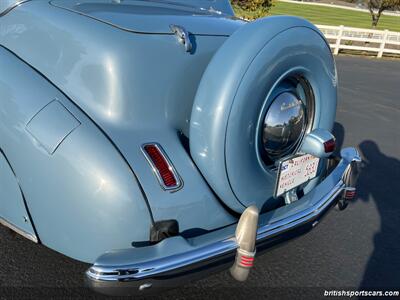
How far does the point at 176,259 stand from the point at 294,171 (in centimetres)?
81

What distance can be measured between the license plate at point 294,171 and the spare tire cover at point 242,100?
0.07m

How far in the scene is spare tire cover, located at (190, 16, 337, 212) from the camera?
169 centimetres

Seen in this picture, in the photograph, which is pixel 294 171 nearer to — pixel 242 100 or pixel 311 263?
pixel 242 100

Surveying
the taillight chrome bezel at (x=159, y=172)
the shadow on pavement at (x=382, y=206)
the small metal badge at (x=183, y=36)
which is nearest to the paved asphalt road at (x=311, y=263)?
the shadow on pavement at (x=382, y=206)

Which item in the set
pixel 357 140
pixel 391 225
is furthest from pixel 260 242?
pixel 357 140

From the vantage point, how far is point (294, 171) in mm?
2059

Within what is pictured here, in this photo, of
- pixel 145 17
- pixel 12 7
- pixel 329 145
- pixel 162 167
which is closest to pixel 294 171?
pixel 329 145

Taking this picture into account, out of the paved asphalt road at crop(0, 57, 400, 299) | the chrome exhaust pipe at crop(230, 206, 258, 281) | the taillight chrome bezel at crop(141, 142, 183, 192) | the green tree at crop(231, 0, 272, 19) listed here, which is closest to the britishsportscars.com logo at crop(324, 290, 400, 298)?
the paved asphalt road at crop(0, 57, 400, 299)

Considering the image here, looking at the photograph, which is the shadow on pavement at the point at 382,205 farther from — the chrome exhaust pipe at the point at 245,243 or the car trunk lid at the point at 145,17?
the car trunk lid at the point at 145,17

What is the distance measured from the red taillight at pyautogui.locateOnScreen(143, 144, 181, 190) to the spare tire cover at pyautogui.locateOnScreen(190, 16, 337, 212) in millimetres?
125

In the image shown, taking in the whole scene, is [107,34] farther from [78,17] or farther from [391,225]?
[391,225]

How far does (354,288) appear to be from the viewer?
92.4 inches

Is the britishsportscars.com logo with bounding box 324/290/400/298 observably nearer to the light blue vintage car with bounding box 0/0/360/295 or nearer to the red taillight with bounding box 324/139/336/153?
the light blue vintage car with bounding box 0/0/360/295

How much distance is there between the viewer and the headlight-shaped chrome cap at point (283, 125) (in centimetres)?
192
